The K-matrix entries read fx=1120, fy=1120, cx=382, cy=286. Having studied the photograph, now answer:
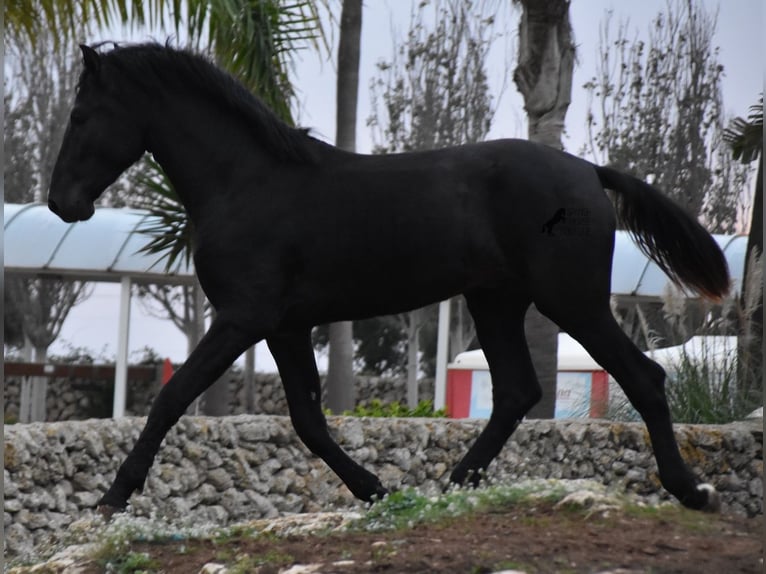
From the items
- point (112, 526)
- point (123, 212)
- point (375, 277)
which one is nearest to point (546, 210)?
point (375, 277)

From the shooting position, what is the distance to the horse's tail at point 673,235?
4.64m

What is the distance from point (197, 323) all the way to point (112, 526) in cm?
1943

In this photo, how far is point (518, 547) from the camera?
350 cm

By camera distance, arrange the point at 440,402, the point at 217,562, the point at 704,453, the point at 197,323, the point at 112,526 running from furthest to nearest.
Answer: the point at 197,323
the point at 440,402
the point at 704,453
the point at 112,526
the point at 217,562

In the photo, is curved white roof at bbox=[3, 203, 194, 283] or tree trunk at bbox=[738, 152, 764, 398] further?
curved white roof at bbox=[3, 203, 194, 283]

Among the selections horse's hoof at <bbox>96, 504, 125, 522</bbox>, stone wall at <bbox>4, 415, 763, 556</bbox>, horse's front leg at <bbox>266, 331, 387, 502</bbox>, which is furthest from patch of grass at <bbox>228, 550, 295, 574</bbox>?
stone wall at <bbox>4, 415, 763, 556</bbox>

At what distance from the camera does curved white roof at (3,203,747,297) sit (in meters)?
16.9

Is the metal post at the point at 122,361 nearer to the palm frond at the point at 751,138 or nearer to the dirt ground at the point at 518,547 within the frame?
the palm frond at the point at 751,138

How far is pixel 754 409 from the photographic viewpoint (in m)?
8.90

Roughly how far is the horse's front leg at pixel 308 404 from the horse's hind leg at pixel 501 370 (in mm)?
402

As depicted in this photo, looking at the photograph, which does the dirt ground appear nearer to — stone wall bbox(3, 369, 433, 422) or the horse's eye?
the horse's eye

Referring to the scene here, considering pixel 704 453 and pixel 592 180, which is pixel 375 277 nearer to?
pixel 592 180

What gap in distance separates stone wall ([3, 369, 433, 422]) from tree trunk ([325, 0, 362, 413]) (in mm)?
10546

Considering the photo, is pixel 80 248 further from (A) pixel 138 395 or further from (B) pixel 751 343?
(B) pixel 751 343
